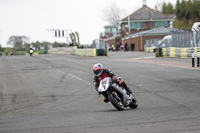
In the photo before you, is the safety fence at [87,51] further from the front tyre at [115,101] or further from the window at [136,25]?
the front tyre at [115,101]

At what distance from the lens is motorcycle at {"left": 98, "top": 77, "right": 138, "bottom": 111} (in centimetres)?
966

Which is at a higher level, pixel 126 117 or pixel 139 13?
pixel 139 13

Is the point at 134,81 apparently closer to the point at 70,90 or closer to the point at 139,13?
the point at 70,90

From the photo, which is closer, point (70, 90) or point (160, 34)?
point (70, 90)

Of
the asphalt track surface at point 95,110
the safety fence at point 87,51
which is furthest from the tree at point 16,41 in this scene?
the asphalt track surface at point 95,110

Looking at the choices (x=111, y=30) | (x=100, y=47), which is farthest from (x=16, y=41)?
(x=100, y=47)

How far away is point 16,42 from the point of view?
18650 centimetres

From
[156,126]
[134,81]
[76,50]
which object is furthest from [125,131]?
A: [76,50]

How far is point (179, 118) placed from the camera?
764cm

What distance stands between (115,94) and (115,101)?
0.59 feet

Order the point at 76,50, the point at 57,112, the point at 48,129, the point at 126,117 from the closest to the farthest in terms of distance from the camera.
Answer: the point at 48,129 < the point at 126,117 < the point at 57,112 < the point at 76,50

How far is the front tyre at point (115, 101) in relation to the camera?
961cm

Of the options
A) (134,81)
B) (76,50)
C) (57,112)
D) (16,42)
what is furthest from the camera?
(16,42)

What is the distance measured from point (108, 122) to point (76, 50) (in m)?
57.2
